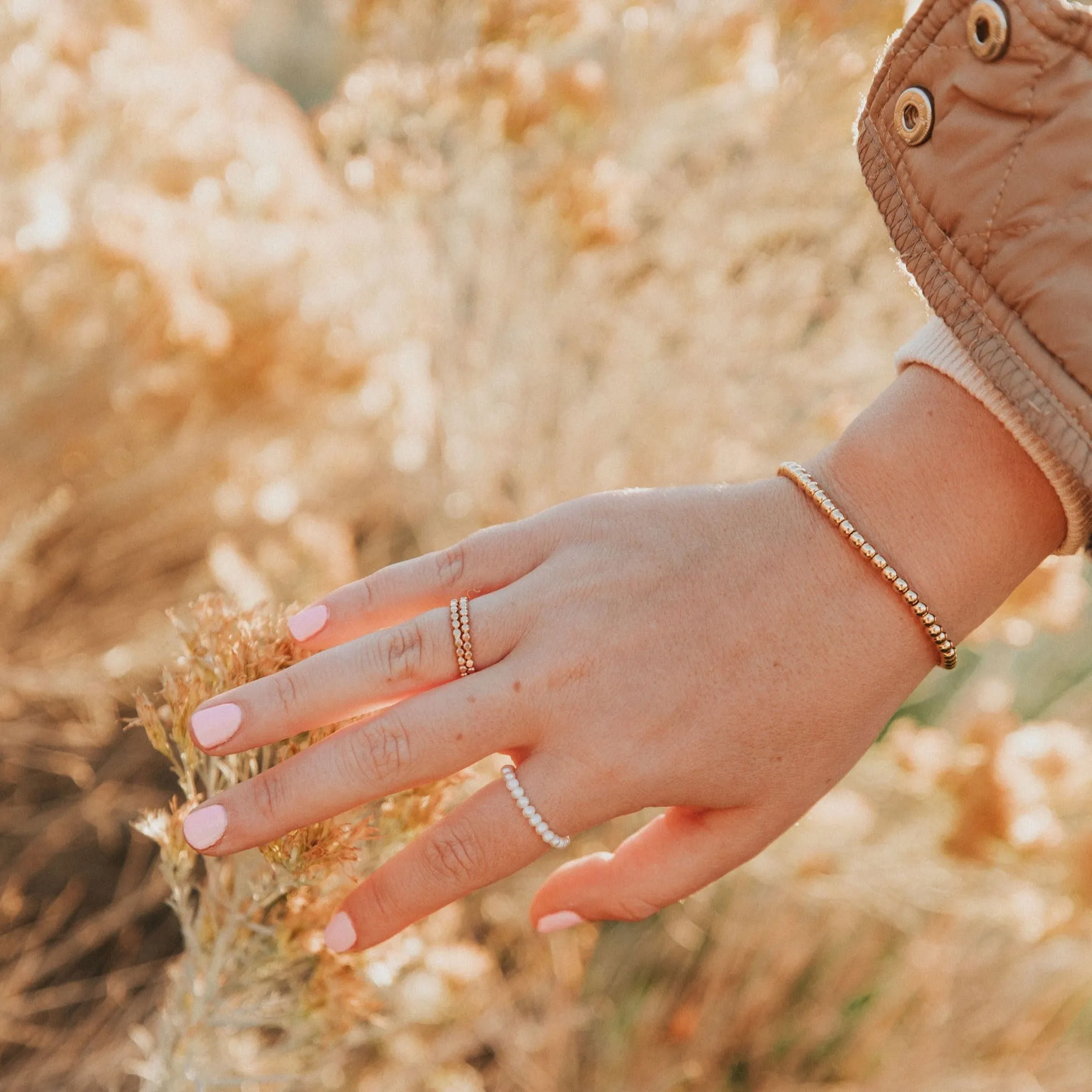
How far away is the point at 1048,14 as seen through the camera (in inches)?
28.6

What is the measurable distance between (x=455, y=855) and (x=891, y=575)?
55cm

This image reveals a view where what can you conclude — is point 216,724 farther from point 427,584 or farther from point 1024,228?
point 1024,228

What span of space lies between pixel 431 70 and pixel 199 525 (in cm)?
147

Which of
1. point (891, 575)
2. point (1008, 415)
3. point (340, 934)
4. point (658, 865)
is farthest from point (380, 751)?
point (1008, 415)

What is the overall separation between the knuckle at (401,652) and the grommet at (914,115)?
720mm

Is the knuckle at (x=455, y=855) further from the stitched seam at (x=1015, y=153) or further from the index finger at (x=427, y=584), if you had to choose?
the stitched seam at (x=1015, y=153)

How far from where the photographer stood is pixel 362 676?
0.85 meters

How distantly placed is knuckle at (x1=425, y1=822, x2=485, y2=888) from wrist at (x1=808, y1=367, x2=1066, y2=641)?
520 millimetres

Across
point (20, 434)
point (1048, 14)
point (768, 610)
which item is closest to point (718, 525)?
point (768, 610)

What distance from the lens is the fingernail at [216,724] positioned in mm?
799

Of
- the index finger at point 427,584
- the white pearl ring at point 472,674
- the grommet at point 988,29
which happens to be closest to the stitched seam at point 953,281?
the grommet at point 988,29

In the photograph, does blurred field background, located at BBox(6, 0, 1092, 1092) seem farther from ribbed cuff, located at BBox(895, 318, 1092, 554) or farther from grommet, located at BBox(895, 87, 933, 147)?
grommet, located at BBox(895, 87, 933, 147)

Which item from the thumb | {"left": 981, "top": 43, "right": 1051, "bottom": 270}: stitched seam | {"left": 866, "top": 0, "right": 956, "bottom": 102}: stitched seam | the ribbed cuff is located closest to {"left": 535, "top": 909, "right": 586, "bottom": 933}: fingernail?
the thumb

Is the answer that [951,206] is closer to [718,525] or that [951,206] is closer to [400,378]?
[718,525]
